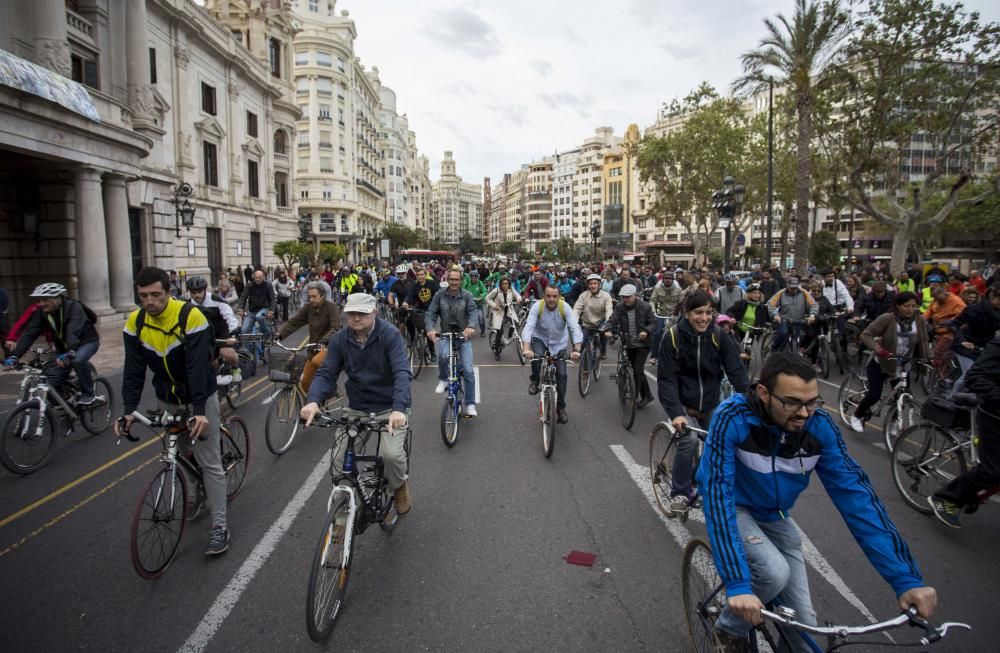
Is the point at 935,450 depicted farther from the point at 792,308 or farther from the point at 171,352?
the point at 171,352

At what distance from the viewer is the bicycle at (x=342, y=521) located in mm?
3049

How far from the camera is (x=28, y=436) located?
5852 mm

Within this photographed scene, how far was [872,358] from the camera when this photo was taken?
22.0 ft

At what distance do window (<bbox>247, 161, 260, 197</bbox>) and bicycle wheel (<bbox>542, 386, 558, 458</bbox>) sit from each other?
1313 inches

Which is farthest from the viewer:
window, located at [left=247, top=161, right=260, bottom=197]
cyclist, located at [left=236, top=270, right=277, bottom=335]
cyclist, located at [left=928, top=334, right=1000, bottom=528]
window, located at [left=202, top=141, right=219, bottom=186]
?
window, located at [left=247, top=161, right=260, bottom=197]

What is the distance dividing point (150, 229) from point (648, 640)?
2592 centimetres

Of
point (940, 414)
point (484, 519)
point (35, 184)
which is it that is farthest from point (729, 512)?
point (35, 184)

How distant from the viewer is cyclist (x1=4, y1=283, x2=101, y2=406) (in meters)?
6.34

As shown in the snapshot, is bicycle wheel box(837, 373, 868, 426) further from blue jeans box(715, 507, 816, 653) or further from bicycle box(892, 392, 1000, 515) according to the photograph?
blue jeans box(715, 507, 816, 653)

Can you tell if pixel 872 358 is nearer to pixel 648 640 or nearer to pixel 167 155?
pixel 648 640

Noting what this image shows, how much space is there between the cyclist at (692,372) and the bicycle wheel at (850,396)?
4045 millimetres

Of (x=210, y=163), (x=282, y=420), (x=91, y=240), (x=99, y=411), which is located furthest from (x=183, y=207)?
(x=282, y=420)

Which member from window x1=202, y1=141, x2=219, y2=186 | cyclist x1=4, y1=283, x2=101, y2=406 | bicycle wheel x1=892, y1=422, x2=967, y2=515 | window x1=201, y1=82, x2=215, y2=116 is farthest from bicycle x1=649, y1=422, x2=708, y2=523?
window x1=201, y1=82, x2=215, y2=116

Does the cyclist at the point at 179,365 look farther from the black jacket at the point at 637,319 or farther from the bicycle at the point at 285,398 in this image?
the black jacket at the point at 637,319
